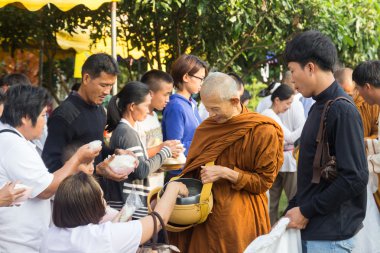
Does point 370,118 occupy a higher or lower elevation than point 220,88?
lower

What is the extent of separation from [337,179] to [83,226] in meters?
1.26

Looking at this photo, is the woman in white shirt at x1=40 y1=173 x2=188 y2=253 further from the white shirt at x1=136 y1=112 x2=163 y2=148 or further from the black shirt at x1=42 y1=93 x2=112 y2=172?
the white shirt at x1=136 y1=112 x2=163 y2=148

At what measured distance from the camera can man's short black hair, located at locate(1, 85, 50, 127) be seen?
12.9ft

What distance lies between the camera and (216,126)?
4215mm

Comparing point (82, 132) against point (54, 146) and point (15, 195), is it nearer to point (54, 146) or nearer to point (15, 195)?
point (54, 146)

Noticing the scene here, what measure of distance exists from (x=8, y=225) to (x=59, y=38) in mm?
A: 7867

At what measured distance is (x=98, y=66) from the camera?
499 centimetres

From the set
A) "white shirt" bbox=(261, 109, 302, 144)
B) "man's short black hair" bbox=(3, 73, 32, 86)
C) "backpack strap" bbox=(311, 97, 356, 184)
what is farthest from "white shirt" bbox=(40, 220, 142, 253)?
"white shirt" bbox=(261, 109, 302, 144)

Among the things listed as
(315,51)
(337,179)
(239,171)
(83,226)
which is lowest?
(83,226)

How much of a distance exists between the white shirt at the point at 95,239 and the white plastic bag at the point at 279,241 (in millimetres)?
581

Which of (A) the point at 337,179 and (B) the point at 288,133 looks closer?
(A) the point at 337,179

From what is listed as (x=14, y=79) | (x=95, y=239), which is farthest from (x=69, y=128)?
(x=14, y=79)

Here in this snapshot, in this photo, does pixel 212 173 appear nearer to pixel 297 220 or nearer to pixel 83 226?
pixel 297 220

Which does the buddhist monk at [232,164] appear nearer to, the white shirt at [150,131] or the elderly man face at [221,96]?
the elderly man face at [221,96]
